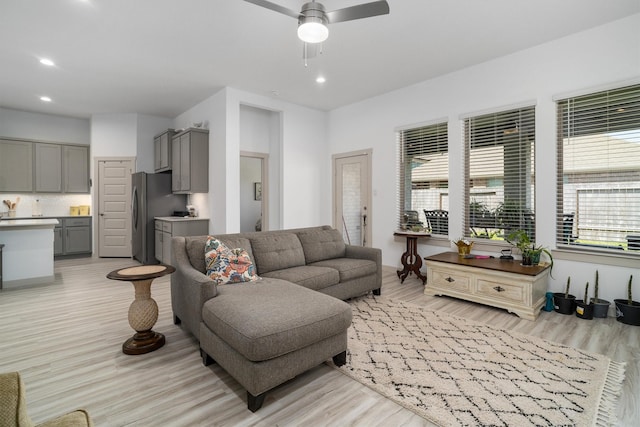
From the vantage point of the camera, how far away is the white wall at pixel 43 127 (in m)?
6.21

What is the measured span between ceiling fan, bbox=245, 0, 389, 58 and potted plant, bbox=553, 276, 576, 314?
3407 mm

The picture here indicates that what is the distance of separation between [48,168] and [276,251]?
6314mm

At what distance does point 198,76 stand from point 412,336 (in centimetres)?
456

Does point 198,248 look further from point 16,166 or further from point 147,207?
point 16,166

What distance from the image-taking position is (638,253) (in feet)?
10.4

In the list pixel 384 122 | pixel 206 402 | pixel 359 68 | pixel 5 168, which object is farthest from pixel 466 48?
pixel 5 168

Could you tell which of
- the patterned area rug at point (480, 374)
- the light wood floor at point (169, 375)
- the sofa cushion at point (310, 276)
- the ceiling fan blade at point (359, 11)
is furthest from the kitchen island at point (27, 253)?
the ceiling fan blade at point (359, 11)

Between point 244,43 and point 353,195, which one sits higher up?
point 244,43

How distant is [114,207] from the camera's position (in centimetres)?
670

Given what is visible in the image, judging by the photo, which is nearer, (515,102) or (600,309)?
(600,309)

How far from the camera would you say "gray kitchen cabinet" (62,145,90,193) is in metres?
6.76

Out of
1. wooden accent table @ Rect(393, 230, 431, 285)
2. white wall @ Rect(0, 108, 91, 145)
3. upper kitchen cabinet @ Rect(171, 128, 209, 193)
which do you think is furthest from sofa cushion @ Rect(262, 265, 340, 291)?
white wall @ Rect(0, 108, 91, 145)

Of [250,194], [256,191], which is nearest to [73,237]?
[250,194]

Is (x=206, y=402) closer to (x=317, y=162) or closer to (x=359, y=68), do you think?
(x=359, y=68)
